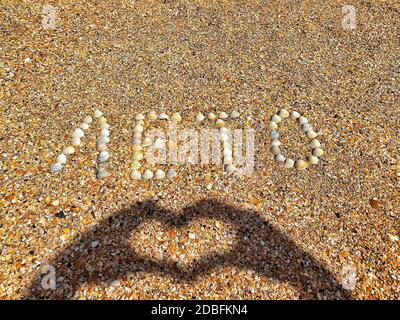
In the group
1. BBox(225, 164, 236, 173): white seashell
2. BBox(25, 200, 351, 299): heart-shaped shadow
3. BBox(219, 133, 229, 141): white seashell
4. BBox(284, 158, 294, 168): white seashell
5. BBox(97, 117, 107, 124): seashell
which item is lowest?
BBox(25, 200, 351, 299): heart-shaped shadow

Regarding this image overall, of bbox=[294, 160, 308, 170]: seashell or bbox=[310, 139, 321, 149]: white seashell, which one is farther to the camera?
bbox=[310, 139, 321, 149]: white seashell

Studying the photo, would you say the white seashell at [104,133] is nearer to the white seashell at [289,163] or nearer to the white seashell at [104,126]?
the white seashell at [104,126]

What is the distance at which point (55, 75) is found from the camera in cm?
451

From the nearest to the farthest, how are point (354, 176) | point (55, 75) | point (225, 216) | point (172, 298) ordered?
point (172, 298) → point (225, 216) → point (354, 176) → point (55, 75)

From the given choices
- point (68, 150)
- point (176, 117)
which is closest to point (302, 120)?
point (176, 117)

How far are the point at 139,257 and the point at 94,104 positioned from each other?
201 cm

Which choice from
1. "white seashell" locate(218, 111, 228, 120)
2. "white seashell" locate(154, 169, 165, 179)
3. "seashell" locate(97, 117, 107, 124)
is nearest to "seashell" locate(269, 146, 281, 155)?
"white seashell" locate(218, 111, 228, 120)

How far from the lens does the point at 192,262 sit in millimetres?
2932

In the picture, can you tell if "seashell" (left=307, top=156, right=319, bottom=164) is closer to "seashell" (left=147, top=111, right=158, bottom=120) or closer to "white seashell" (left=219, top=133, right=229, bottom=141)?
"white seashell" (left=219, top=133, right=229, bottom=141)

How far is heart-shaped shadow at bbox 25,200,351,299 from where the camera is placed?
2816 mm

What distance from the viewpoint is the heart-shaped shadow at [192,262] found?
282cm

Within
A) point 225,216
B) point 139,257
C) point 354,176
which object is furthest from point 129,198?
point 354,176

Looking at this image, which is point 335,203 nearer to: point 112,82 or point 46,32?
point 112,82

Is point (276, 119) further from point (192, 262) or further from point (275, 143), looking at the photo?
point (192, 262)
